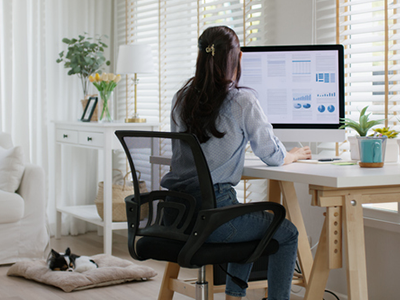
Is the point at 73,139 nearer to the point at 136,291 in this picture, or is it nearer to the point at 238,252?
the point at 136,291

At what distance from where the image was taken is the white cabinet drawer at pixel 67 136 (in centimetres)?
374

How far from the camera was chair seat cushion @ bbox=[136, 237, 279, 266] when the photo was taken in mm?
1649

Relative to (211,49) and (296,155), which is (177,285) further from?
(211,49)

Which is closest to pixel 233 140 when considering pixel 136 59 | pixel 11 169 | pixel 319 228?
pixel 319 228

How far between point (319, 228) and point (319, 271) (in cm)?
78

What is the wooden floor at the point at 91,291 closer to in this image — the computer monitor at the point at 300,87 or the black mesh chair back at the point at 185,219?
the computer monitor at the point at 300,87

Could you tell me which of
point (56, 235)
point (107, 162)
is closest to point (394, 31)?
point (107, 162)

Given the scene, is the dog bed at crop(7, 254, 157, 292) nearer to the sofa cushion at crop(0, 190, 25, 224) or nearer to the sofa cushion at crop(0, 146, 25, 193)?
the sofa cushion at crop(0, 190, 25, 224)

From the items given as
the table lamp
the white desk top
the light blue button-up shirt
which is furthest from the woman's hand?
the table lamp

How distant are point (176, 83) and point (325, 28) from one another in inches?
48.8

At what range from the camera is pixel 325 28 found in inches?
104

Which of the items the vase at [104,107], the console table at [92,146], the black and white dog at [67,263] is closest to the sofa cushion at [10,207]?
the black and white dog at [67,263]

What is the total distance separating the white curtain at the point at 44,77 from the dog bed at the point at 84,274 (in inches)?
41.8

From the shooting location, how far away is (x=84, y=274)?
9.64ft
